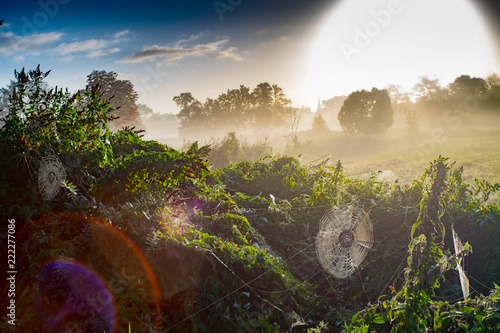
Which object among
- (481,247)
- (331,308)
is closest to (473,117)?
(481,247)

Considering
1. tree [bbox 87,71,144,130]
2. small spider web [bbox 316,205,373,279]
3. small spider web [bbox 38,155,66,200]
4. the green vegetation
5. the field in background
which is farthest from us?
tree [bbox 87,71,144,130]

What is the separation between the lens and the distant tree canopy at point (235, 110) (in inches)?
2047

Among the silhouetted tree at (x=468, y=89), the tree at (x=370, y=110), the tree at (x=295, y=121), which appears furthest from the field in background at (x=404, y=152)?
the silhouetted tree at (x=468, y=89)

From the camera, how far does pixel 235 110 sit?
174ft

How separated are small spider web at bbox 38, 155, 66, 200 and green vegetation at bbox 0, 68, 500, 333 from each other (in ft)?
0.04

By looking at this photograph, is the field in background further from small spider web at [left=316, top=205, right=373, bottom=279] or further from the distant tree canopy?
the distant tree canopy

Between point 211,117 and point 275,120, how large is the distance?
40.5 ft

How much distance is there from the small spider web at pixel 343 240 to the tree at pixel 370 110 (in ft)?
106

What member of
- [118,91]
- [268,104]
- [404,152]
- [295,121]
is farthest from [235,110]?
[404,152]

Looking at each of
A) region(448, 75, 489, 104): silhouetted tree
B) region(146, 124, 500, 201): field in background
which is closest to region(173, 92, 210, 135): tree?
region(146, 124, 500, 201): field in background

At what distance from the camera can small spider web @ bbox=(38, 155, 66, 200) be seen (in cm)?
261

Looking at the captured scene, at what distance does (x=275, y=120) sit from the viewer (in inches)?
2131

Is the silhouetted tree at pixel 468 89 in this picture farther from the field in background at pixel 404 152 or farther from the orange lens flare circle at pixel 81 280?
the orange lens flare circle at pixel 81 280

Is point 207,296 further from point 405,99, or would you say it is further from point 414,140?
point 405,99
